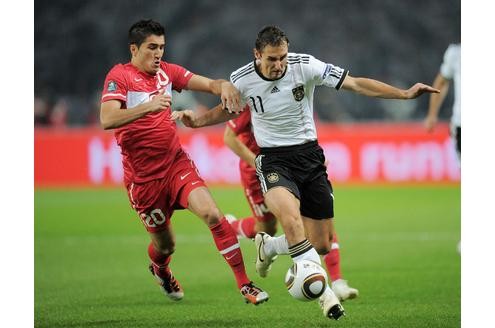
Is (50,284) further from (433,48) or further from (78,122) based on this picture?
(433,48)

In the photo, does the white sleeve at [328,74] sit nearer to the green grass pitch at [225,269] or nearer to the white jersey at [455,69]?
the green grass pitch at [225,269]

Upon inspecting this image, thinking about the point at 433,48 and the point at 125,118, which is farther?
the point at 433,48

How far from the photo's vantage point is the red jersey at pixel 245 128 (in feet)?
28.8

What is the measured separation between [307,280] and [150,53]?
2.16 metres

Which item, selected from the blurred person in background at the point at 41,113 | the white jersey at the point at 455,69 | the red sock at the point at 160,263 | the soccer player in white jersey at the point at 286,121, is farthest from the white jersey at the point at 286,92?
the blurred person in background at the point at 41,113

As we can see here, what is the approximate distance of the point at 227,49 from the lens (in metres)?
23.6

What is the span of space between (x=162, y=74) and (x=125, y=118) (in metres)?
0.97

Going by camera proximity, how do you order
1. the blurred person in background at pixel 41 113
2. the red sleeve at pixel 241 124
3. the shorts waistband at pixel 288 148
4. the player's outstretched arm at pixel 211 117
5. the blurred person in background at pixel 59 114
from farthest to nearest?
1. the blurred person in background at pixel 59 114
2. the blurred person in background at pixel 41 113
3. the red sleeve at pixel 241 124
4. the shorts waistband at pixel 288 148
5. the player's outstretched arm at pixel 211 117

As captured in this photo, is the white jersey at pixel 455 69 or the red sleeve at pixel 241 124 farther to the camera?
the white jersey at pixel 455 69

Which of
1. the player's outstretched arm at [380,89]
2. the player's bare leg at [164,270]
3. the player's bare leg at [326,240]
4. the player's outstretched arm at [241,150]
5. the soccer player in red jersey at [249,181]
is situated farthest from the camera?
the player's outstretched arm at [241,150]

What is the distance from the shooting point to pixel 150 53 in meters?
7.27

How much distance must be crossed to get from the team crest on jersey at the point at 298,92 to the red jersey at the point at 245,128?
170 centimetres

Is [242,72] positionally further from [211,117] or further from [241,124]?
[241,124]
